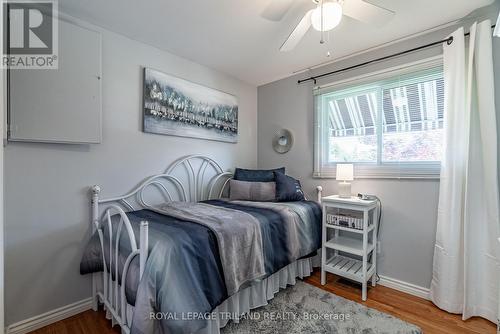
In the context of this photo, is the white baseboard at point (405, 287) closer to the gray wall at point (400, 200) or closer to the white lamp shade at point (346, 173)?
the gray wall at point (400, 200)

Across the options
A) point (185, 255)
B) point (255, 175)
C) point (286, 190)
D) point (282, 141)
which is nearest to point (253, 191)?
point (255, 175)

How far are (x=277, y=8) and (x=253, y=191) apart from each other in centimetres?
165

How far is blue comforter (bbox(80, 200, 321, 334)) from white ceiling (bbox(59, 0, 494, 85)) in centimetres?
154

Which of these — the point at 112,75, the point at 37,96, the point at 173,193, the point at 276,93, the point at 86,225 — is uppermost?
the point at 276,93

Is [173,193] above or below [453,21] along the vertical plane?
below

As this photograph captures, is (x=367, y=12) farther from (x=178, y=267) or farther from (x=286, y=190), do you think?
(x=178, y=267)

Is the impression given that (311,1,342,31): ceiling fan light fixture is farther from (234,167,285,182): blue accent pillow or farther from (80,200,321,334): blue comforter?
(234,167,285,182): blue accent pillow

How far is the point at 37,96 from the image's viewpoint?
154 centimetres

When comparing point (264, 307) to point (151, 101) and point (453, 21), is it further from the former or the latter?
point (453, 21)

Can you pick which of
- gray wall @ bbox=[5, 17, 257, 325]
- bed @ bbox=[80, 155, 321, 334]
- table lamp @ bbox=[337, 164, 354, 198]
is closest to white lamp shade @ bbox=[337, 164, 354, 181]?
table lamp @ bbox=[337, 164, 354, 198]

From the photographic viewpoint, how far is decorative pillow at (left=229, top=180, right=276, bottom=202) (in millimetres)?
2475

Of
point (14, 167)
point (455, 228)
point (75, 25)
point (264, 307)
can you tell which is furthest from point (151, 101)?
point (455, 228)

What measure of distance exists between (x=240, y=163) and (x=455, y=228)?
2217 millimetres

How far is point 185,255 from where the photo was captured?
49.6 inches
